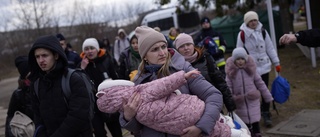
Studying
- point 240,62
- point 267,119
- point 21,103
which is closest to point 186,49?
point 240,62

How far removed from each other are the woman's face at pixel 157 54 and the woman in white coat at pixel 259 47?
12.4 feet

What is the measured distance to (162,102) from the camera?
2.34 metres

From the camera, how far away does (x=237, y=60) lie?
5348 millimetres

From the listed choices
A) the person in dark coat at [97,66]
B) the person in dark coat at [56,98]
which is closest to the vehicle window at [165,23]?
the person in dark coat at [97,66]

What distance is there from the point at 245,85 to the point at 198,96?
10.1ft

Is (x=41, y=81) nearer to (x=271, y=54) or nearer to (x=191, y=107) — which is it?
(x=191, y=107)

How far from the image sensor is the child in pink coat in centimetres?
231

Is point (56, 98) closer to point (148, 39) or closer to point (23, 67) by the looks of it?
point (148, 39)

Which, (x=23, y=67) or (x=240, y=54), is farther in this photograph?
(x=240, y=54)

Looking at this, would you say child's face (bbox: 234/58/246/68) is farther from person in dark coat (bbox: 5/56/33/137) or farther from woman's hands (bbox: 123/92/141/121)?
woman's hands (bbox: 123/92/141/121)

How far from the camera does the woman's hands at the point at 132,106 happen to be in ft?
7.75

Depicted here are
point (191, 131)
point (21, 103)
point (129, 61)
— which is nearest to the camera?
point (191, 131)

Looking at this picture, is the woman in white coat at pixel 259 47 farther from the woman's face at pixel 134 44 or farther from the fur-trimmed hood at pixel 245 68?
the woman's face at pixel 134 44

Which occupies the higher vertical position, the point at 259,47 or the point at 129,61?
the point at 129,61
